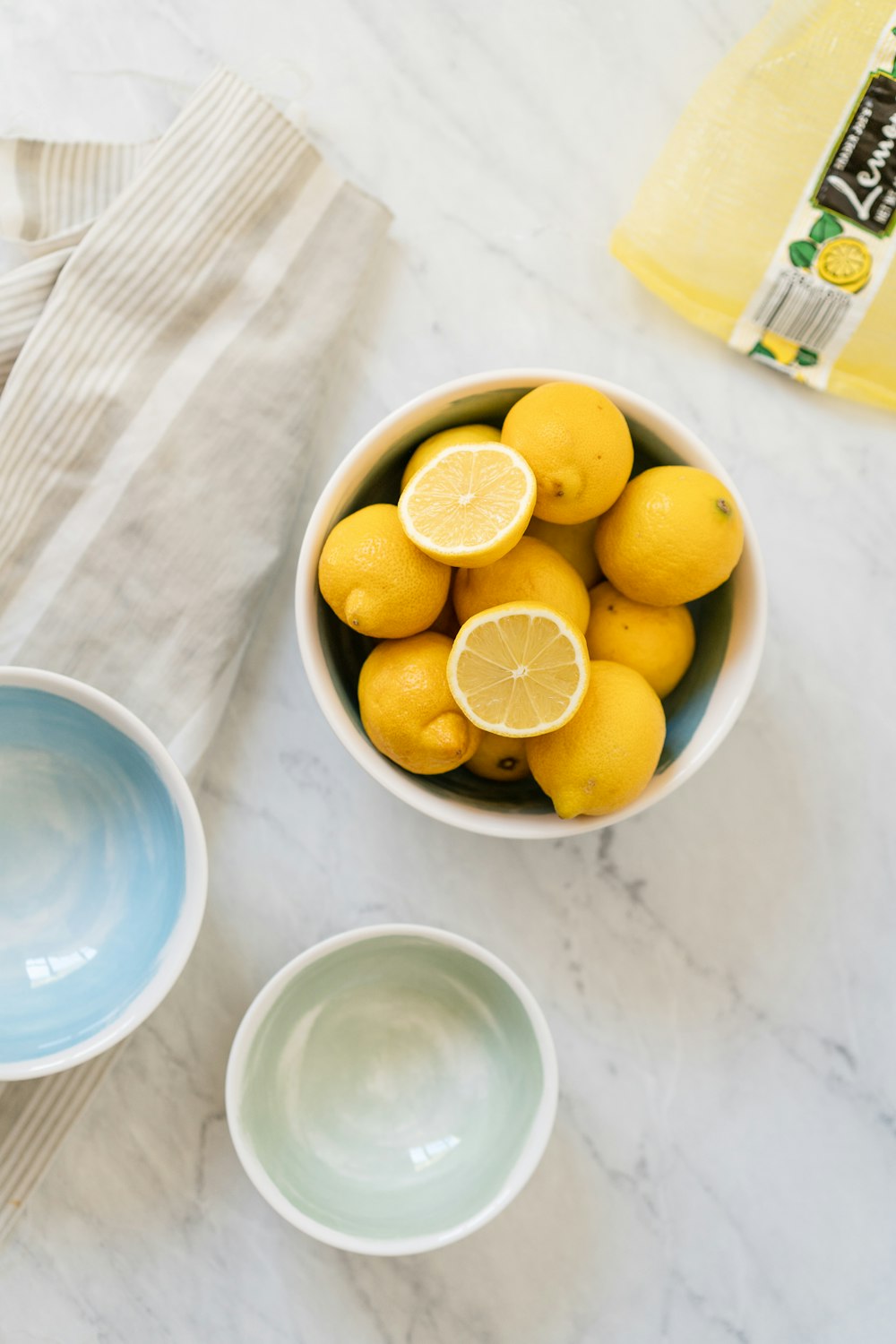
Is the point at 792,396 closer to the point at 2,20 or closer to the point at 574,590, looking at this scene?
the point at 574,590

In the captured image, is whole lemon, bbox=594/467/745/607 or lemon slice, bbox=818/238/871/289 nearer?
whole lemon, bbox=594/467/745/607

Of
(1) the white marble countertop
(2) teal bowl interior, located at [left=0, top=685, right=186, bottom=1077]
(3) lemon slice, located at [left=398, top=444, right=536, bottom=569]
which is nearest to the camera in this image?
(3) lemon slice, located at [left=398, top=444, right=536, bottom=569]

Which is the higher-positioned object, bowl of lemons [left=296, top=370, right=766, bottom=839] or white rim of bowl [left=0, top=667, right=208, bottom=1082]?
bowl of lemons [left=296, top=370, right=766, bottom=839]

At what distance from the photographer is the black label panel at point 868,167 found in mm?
770

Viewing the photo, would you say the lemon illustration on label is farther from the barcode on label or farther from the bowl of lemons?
the bowl of lemons

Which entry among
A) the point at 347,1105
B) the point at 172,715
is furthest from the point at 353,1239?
the point at 172,715

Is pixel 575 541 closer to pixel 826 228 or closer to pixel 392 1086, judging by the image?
pixel 826 228

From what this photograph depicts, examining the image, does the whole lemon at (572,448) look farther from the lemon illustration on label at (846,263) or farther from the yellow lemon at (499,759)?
the lemon illustration on label at (846,263)

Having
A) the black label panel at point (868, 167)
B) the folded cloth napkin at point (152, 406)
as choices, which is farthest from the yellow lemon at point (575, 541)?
the black label panel at point (868, 167)

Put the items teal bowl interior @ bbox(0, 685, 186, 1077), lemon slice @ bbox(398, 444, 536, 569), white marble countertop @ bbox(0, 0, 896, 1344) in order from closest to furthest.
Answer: lemon slice @ bbox(398, 444, 536, 569) < teal bowl interior @ bbox(0, 685, 186, 1077) < white marble countertop @ bbox(0, 0, 896, 1344)

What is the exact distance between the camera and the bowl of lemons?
600 mm

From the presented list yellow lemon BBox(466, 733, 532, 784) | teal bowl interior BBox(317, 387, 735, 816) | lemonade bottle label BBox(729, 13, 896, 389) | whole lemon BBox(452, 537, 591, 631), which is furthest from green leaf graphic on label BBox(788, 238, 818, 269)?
yellow lemon BBox(466, 733, 532, 784)

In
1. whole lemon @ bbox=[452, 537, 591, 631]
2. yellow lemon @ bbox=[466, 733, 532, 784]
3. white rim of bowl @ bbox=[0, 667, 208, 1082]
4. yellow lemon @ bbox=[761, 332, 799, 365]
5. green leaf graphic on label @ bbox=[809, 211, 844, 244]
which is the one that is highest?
green leaf graphic on label @ bbox=[809, 211, 844, 244]

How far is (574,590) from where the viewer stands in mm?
642
